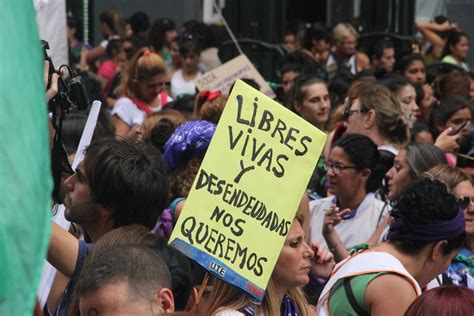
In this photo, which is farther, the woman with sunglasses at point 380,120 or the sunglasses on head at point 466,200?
the woman with sunglasses at point 380,120

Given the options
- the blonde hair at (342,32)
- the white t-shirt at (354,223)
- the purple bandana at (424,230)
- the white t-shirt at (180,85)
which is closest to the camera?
the purple bandana at (424,230)

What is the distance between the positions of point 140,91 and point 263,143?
5776mm

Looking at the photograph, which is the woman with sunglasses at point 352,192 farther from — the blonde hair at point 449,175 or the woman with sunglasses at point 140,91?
the woman with sunglasses at point 140,91

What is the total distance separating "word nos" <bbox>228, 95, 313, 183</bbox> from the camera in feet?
11.9

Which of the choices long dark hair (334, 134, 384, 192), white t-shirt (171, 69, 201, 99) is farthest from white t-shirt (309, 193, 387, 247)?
white t-shirt (171, 69, 201, 99)

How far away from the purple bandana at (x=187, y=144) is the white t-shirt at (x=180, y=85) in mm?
6928

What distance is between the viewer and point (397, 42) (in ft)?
48.8

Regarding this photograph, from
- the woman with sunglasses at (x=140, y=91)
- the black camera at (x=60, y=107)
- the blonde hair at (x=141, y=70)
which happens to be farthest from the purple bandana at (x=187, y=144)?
→ the blonde hair at (x=141, y=70)

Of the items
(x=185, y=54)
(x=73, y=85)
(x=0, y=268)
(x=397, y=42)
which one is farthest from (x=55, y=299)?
(x=397, y=42)

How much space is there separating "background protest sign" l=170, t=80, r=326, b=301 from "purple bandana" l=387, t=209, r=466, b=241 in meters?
0.61

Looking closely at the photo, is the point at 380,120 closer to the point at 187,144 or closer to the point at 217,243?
the point at 187,144

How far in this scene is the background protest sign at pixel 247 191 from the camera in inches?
138

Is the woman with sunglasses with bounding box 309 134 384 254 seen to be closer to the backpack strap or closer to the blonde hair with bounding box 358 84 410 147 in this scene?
the blonde hair with bounding box 358 84 410 147

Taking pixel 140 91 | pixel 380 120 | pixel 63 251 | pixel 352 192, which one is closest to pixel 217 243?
pixel 63 251
